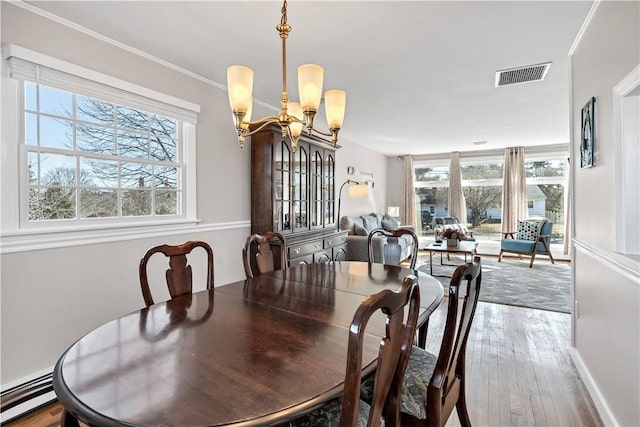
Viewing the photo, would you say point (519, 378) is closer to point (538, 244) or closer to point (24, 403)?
point (24, 403)

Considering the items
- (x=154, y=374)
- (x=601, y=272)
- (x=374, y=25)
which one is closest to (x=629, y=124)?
(x=601, y=272)

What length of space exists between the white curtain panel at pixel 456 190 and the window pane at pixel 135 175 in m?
6.81

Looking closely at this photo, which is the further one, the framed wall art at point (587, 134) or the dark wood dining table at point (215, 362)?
the framed wall art at point (587, 134)

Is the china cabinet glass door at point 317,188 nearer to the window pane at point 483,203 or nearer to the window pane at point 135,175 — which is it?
the window pane at point 135,175

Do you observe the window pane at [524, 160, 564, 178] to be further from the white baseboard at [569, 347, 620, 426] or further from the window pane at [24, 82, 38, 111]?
the window pane at [24, 82, 38, 111]

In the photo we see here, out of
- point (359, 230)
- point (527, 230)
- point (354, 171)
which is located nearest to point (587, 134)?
point (359, 230)

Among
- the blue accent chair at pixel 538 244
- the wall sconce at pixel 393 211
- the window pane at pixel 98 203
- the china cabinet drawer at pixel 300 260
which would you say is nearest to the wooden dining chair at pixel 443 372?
the china cabinet drawer at pixel 300 260

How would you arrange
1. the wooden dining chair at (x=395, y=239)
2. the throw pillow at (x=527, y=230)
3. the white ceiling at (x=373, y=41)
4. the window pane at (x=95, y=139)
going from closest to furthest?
the white ceiling at (x=373, y=41) < the window pane at (x=95, y=139) < the wooden dining chair at (x=395, y=239) < the throw pillow at (x=527, y=230)

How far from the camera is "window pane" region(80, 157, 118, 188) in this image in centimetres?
227

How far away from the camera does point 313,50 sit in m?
2.43

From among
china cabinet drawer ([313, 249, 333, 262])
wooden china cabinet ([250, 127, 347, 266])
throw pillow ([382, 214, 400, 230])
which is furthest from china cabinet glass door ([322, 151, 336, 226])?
throw pillow ([382, 214, 400, 230])

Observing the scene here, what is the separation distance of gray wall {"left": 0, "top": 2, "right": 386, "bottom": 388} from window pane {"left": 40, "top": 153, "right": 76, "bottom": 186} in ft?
0.77

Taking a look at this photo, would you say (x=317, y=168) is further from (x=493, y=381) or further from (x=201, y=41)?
(x=493, y=381)

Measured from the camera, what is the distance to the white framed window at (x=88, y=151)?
74.9 inches
